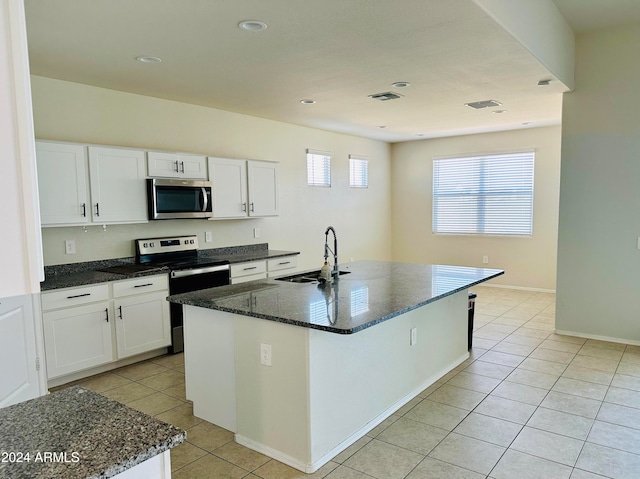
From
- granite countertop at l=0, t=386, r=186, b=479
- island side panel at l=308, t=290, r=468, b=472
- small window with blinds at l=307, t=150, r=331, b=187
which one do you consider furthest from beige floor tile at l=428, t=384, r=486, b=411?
small window with blinds at l=307, t=150, r=331, b=187

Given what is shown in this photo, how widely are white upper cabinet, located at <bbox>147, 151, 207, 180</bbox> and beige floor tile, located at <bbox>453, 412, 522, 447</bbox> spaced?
3.49 m

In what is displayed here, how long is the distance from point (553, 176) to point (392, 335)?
209 inches

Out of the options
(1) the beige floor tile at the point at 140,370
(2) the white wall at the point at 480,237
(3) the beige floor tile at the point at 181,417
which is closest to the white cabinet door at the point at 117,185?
(1) the beige floor tile at the point at 140,370

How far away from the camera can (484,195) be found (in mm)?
7672

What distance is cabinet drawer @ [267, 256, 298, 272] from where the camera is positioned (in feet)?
17.0

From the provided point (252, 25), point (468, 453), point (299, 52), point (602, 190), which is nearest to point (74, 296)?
point (252, 25)

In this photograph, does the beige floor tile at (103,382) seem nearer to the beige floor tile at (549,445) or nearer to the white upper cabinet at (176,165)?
the white upper cabinet at (176,165)

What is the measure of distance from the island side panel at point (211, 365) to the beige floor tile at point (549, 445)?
5.82 ft

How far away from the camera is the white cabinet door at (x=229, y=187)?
16.0ft

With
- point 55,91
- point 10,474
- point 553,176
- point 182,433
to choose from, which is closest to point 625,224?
point 553,176

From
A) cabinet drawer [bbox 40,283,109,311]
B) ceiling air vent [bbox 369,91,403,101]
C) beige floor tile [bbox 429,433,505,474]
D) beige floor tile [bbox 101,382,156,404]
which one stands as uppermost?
ceiling air vent [bbox 369,91,403,101]

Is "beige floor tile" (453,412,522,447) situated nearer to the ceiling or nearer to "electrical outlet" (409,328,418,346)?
"electrical outlet" (409,328,418,346)

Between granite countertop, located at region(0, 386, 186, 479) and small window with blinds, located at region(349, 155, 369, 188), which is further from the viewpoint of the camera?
small window with blinds, located at region(349, 155, 369, 188)

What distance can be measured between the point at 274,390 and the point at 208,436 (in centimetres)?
66
